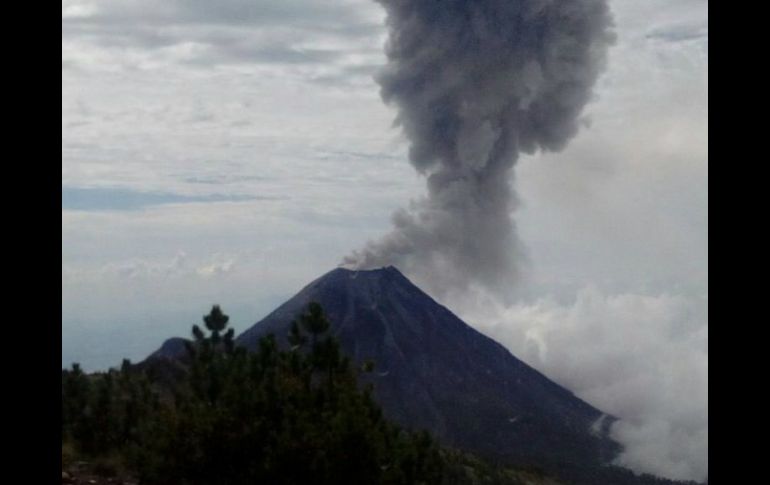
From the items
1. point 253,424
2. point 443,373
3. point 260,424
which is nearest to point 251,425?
point 253,424

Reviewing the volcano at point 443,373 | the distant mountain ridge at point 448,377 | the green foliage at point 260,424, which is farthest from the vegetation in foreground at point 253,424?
the volcano at point 443,373

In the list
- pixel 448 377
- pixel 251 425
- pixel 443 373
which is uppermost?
pixel 251 425

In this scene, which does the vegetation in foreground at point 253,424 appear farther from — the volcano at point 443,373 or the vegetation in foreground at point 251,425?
the volcano at point 443,373

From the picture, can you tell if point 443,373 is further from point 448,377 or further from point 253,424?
point 253,424

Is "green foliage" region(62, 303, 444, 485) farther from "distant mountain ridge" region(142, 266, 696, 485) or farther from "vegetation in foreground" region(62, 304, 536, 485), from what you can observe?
"distant mountain ridge" region(142, 266, 696, 485)

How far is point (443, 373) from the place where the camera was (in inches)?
6427

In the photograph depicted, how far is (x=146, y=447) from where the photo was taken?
18406 millimetres

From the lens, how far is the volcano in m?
152

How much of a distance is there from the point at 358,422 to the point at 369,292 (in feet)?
499

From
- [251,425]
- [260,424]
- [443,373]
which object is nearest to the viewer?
[260,424]

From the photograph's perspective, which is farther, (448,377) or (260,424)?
(448,377)

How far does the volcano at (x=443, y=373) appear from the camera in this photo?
500ft

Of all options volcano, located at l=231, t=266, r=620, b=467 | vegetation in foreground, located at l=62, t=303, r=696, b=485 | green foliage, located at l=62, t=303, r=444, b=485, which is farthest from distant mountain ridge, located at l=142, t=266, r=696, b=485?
green foliage, located at l=62, t=303, r=444, b=485
